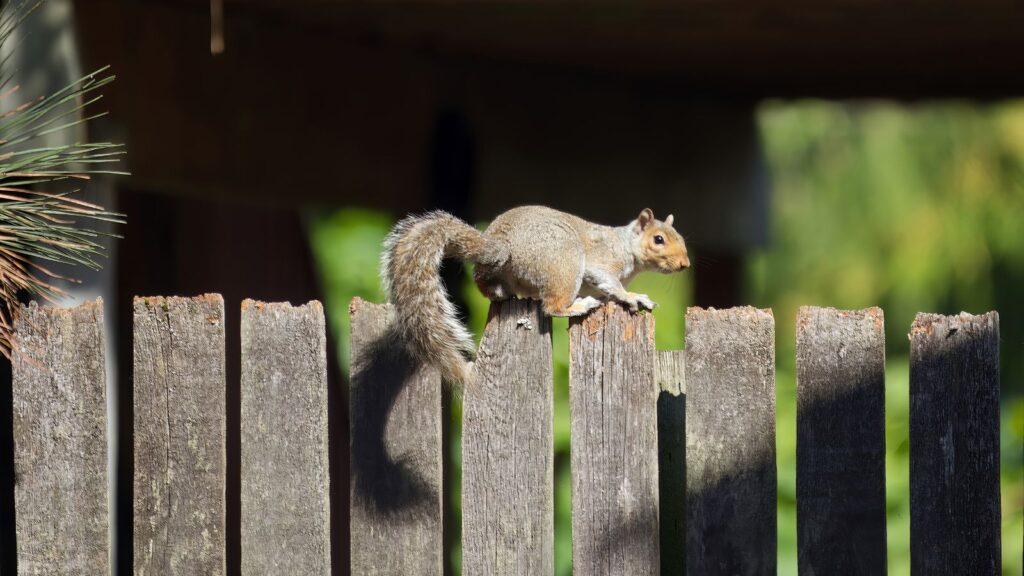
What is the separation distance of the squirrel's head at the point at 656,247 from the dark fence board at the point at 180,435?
1172 millimetres

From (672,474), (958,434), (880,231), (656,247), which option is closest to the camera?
(958,434)

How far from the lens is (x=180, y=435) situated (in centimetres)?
179

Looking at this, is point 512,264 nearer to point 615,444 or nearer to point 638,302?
point 638,302

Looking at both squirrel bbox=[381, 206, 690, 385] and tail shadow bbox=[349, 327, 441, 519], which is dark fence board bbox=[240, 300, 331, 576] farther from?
squirrel bbox=[381, 206, 690, 385]

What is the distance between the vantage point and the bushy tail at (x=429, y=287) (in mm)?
1729

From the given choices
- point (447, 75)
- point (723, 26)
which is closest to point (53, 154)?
point (723, 26)

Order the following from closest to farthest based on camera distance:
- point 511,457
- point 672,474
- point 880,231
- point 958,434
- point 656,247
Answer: point 958,434 → point 511,457 → point 672,474 → point 656,247 → point 880,231

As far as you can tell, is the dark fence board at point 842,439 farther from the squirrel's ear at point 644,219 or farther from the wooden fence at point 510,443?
the squirrel's ear at point 644,219

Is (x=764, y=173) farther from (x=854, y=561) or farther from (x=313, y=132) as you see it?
(x=854, y=561)

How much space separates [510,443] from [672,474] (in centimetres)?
31

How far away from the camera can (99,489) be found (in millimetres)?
1824

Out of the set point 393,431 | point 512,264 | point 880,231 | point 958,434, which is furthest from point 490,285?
point 880,231

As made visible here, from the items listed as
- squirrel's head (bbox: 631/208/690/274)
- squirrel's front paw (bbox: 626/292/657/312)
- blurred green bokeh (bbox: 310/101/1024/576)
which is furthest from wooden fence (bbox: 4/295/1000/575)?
blurred green bokeh (bbox: 310/101/1024/576)

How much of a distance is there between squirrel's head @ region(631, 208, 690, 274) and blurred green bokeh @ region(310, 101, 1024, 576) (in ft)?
11.2
